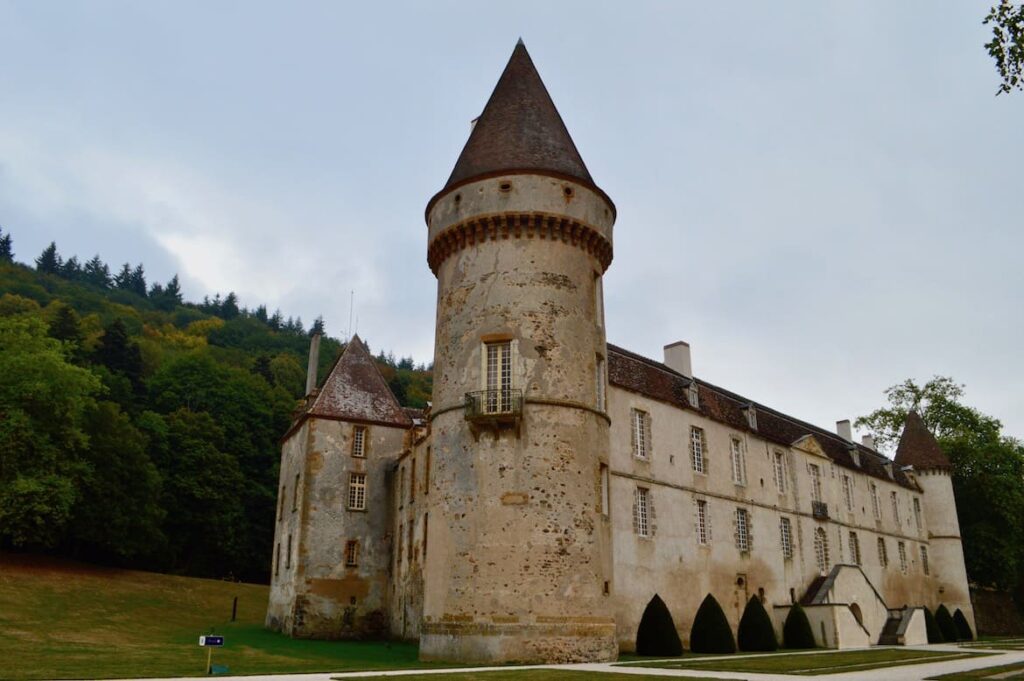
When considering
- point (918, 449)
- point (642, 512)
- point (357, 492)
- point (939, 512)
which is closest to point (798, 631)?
point (642, 512)

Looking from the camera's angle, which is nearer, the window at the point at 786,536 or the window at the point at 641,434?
the window at the point at 641,434

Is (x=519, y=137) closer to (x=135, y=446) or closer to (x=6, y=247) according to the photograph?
(x=135, y=446)

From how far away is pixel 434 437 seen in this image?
2152 centimetres

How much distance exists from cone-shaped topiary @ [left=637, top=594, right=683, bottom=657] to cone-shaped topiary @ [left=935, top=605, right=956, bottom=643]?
20941 mm

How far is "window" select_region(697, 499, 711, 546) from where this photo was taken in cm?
2901

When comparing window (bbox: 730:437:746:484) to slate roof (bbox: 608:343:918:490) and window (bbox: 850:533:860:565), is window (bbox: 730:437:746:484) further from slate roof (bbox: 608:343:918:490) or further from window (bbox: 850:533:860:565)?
window (bbox: 850:533:860:565)

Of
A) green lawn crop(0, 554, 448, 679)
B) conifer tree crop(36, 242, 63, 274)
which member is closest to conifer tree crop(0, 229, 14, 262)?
conifer tree crop(36, 242, 63, 274)

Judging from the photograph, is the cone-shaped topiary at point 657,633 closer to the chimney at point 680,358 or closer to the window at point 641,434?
the window at point 641,434

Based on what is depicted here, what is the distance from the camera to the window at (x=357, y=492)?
1286 inches

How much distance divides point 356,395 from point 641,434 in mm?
13242

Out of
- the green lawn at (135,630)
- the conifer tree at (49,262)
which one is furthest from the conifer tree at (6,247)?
the green lawn at (135,630)

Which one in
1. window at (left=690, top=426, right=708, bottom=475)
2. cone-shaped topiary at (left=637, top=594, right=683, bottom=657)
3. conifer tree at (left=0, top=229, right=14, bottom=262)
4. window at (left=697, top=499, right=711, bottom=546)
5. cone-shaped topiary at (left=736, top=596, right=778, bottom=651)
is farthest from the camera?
conifer tree at (left=0, top=229, right=14, bottom=262)

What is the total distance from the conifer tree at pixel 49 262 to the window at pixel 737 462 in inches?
4965

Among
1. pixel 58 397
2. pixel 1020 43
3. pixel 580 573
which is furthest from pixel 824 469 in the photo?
pixel 58 397
